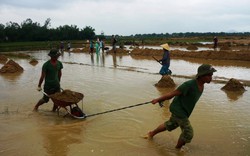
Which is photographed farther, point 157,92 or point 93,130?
point 157,92

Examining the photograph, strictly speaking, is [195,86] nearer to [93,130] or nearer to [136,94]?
[93,130]

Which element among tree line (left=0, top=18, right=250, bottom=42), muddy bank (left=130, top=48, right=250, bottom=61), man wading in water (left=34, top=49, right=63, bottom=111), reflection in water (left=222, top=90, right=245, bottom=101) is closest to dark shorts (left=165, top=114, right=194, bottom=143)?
man wading in water (left=34, top=49, right=63, bottom=111)

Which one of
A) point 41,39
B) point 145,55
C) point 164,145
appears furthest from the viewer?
point 41,39

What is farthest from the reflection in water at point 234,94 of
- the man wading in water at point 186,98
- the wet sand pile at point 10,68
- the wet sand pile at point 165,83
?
the wet sand pile at point 10,68

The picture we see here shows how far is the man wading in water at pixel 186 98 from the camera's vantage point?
4.67 metres

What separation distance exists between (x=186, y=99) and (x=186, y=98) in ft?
0.05

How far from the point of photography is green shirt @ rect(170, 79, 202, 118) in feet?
15.5

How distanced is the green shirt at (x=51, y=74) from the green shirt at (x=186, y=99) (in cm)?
333

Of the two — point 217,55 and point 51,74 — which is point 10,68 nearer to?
point 51,74

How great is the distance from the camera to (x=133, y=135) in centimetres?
597

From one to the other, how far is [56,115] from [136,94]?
3.07 metres

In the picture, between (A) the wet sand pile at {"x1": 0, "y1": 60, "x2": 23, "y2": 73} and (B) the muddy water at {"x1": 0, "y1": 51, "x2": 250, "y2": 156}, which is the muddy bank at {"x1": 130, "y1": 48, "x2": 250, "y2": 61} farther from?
(A) the wet sand pile at {"x1": 0, "y1": 60, "x2": 23, "y2": 73}

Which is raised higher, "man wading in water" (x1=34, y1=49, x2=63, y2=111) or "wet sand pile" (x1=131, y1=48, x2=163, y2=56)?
"man wading in water" (x1=34, y1=49, x2=63, y2=111)

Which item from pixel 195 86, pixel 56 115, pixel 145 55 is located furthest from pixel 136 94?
pixel 145 55
